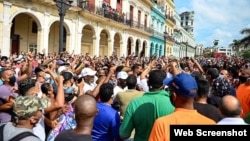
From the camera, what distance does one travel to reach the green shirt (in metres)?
3.45

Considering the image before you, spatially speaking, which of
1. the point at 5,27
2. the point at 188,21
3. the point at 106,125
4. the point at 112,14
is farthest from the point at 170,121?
the point at 188,21

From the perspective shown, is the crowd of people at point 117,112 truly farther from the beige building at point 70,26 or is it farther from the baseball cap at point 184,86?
the beige building at point 70,26

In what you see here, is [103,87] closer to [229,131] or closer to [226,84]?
[229,131]

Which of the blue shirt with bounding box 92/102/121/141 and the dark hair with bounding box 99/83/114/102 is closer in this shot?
the blue shirt with bounding box 92/102/121/141

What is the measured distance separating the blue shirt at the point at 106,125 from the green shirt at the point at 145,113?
0.34 m

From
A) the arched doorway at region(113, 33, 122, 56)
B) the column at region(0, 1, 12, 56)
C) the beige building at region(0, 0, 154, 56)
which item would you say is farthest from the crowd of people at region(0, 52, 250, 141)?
the arched doorway at region(113, 33, 122, 56)

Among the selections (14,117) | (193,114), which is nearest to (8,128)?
(14,117)

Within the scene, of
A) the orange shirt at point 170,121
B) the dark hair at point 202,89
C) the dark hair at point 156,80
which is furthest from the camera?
the dark hair at point 202,89

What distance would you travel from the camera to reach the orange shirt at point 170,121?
2.51 meters

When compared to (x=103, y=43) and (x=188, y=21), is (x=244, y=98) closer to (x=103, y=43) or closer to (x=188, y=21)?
(x=103, y=43)

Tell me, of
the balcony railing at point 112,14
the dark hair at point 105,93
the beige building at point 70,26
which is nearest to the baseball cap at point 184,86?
the dark hair at point 105,93

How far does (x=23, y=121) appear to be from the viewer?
283 cm

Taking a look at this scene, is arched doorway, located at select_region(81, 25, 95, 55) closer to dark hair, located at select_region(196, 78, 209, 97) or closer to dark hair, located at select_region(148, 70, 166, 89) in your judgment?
dark hair, located at select_region(196, 78, 209, 97)

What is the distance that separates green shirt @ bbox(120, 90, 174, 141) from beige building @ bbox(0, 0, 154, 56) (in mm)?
13842
